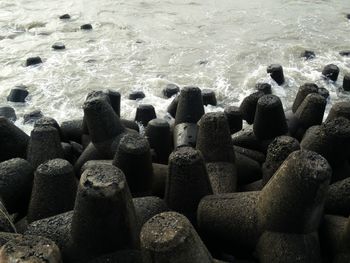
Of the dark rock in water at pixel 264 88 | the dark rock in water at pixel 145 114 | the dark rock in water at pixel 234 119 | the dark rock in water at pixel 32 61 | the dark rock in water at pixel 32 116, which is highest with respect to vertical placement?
the dark rock in water at pixel 234 119

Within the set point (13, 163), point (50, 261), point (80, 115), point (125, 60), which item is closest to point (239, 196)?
point (50, 261)

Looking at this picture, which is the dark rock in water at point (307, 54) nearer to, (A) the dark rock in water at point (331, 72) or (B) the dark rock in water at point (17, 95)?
(A) the dark rock in water at point (331, 72)

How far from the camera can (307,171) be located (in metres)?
2.48

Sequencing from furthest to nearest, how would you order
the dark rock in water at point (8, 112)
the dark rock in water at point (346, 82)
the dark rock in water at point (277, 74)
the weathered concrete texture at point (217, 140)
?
the dark rock in water at point (277, 74)
the dark rock in water at point (346, 82)
the dark rock in water at point (8, 112)
the weathered concrete texture at point (217, 140)

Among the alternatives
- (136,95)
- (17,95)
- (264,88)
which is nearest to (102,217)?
(136,95)

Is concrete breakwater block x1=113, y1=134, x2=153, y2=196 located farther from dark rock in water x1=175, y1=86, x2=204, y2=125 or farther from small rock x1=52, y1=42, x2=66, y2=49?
small rock x1=52, y1=42, x2=66, y2=49

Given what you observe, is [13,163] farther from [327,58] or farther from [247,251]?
[327,58]

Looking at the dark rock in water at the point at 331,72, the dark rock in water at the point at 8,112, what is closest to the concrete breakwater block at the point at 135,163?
the dark rock in water at the point at 8,112

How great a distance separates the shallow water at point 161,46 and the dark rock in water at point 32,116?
0.34 feet

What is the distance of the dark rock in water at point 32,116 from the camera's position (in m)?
6.22

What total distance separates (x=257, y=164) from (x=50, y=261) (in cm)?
201

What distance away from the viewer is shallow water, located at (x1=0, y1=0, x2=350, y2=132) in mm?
7195

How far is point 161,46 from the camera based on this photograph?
349 inches

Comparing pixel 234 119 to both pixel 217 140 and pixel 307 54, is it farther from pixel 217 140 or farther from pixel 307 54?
pixel 307 54
